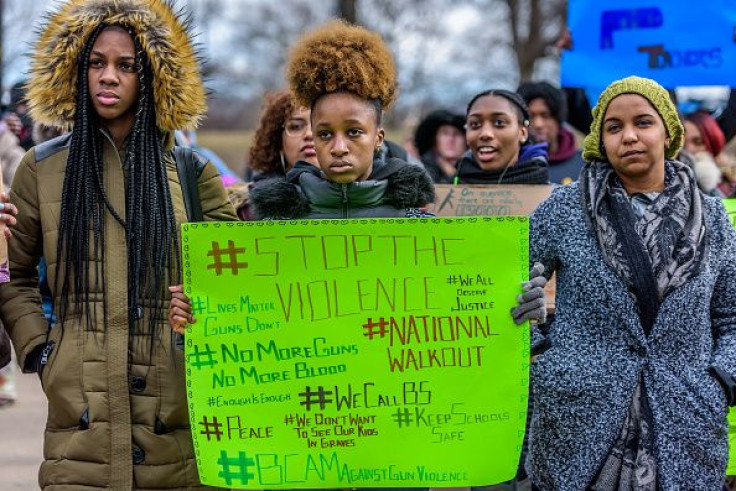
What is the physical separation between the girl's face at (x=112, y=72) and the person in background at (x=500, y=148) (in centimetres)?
230

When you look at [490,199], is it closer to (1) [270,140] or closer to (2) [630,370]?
(1) [270,140]

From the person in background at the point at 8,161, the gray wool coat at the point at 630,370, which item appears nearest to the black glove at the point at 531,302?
the gray wool coat at the point at 630,370

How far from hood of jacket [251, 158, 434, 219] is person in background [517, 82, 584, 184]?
9.64ft

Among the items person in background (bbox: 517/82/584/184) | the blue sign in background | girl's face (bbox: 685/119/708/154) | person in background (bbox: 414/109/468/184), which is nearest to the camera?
person in background (bbox: 517/82/584/184)

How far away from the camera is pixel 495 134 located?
5.95m

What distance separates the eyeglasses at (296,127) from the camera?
5875 mm

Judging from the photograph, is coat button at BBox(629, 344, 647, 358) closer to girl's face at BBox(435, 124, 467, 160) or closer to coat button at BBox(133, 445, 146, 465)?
coat button at BBox(133, 445, 146, 465)

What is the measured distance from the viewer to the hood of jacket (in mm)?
4070

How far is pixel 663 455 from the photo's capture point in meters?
3.90

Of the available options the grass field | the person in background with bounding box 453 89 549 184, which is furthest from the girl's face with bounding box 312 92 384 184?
the grass field

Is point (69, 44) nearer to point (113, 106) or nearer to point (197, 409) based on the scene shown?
point (113, 106)

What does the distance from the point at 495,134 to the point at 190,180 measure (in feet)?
7.20

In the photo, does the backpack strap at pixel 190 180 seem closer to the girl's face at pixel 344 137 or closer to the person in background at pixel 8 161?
the girl's face at pixel 344 137

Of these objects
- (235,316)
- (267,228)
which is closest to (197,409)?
(235,316)
